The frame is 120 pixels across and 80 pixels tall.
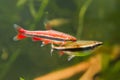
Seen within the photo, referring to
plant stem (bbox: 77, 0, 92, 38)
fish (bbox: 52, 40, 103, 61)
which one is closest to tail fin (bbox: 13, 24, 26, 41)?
fish (bbox: 52, 40, 103, 61)

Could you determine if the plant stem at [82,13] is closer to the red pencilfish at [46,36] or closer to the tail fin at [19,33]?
the red pencilfish at [46,36]

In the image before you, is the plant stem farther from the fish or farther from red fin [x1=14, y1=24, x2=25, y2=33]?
red fin [x1=14, y1=24, x2=25, y2=33]

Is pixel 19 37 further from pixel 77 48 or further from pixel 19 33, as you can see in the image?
pixel 77 48

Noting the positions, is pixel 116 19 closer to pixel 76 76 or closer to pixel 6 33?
pixel 76 76

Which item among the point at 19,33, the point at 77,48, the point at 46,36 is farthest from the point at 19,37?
the point at 77,48

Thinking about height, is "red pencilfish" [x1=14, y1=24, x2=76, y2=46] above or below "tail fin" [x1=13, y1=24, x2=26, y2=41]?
below

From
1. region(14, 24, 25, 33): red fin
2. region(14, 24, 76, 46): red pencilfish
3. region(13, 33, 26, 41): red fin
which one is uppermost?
region(14, 24, 25, 33): red fin

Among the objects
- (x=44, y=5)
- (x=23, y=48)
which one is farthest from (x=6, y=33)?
(x=44, y=5)
